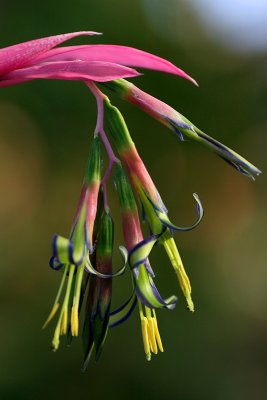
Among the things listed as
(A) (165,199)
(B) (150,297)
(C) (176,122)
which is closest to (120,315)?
(B) (150,297)

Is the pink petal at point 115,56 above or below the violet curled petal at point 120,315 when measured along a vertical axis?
above

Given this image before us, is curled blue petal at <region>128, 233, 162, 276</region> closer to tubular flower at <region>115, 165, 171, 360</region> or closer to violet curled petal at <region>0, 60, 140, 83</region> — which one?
tubular flower at <region>115, 165, 171, 360</region>

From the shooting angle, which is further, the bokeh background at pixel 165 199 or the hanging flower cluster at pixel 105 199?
the bokeh background at pixel 165 199

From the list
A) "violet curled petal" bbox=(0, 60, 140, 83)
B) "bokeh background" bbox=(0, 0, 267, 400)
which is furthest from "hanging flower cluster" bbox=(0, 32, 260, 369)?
"bokeh background" bbox=(0, 0, 267, 400)

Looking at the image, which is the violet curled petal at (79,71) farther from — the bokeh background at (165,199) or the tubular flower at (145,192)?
the bokeh background at (165,199)

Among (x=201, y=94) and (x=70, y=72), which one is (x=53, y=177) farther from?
(x=70, y=72)

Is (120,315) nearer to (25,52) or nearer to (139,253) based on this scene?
(139,253)

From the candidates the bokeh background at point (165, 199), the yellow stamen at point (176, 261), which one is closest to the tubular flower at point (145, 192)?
the yellow stamen at point (176, 261)

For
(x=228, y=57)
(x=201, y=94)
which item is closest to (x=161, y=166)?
(x=201, y=94)
